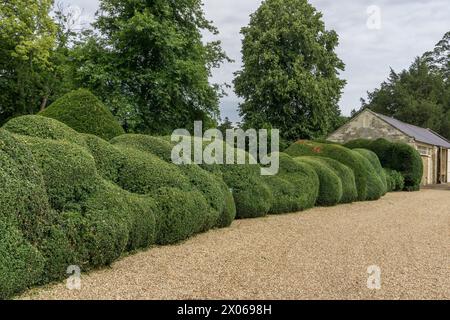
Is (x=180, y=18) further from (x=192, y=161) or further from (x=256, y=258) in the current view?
(x=256, y=258)

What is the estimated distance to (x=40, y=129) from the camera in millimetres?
6789

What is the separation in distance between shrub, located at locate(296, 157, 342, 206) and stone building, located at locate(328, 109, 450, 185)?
51.6 feet

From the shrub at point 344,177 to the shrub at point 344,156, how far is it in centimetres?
97

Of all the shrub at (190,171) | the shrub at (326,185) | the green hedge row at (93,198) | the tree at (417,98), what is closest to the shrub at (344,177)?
the shrub at (326,185)

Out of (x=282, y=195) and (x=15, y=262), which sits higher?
(x=282, y=195)

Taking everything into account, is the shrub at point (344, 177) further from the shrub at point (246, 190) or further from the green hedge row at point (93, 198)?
the shrub at point (246, 190)

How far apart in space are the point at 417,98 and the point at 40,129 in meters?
50.9

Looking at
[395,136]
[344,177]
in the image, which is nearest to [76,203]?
[344,177]

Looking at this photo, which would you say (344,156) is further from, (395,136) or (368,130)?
(368,130)

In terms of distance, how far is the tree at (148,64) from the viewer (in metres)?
20.0

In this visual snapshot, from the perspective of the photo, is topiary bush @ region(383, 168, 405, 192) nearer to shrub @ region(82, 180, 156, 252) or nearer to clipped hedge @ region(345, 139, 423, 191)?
clipped hedge @ region(345, 139, 423, 191)

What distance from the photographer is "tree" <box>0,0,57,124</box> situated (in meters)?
23.4
